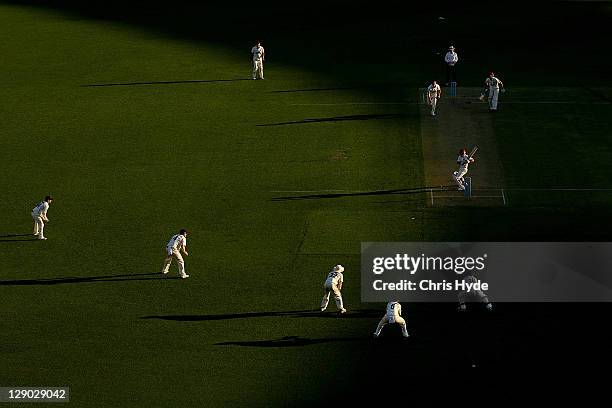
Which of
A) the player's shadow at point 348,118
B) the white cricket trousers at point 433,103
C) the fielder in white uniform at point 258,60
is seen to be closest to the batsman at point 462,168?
the white cricket trousers at point 433,103

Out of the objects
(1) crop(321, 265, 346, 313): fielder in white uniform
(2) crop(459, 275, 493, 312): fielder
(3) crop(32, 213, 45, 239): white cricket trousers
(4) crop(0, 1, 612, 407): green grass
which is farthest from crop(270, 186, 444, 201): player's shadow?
(2) crop(459, 275, 493, 312): fielder

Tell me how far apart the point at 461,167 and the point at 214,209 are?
1137 centimetres

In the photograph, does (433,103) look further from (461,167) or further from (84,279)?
(84,279)

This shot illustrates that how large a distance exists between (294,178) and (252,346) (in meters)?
19.1

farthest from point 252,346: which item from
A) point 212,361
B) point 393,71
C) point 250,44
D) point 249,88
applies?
point 250,44

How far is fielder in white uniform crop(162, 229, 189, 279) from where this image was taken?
46688 millimetres

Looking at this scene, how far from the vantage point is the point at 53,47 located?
86000 millimetres

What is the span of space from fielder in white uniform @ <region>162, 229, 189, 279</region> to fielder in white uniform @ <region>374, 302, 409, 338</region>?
873cm

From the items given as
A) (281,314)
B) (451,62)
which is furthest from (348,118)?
(281,314)

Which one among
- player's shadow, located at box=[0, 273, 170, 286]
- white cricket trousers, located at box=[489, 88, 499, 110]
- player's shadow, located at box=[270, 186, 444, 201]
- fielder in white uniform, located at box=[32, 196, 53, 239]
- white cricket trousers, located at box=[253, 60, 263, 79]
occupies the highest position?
white cricket trousers, located at box=[253, 60, 263, 79]

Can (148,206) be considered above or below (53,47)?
below

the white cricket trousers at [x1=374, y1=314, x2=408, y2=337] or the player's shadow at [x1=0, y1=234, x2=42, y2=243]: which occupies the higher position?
the player's shadow at [x1=0, y1=234, x2=42, y2=243]

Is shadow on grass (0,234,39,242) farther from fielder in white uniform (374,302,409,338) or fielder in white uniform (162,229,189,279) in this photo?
fielder in white uniform (374,302,409,338)

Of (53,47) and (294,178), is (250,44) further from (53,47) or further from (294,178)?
(294,178)
